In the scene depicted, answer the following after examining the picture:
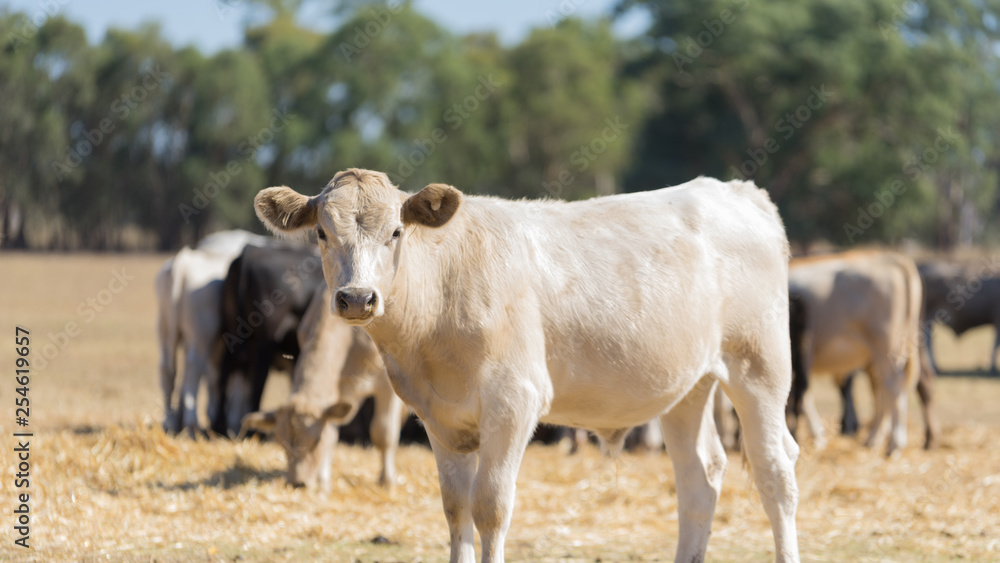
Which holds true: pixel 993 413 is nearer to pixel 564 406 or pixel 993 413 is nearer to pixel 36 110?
pixel 564 406

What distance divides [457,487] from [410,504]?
289 centimetres

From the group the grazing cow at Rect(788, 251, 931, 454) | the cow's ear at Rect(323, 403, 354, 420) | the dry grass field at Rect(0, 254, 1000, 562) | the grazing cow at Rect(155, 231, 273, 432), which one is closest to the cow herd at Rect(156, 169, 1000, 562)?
the dry grass field at Rect(0, 254, 1000, 562)

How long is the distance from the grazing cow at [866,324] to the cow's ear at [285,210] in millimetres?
7648

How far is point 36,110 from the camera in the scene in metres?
33.1

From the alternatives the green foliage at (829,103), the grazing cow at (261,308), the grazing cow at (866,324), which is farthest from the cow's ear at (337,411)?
the green foliage at (829,103)

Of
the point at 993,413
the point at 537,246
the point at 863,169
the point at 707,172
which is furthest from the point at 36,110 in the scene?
the point at 537,246

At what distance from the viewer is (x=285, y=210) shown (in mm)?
4273

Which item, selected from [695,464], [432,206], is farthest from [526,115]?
[432,206]

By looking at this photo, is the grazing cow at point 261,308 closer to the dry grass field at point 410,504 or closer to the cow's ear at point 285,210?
the dry grass field at point 410,504

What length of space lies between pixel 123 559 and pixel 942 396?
12092 millimetres

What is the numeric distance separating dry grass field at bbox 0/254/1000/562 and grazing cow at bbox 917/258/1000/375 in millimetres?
6901

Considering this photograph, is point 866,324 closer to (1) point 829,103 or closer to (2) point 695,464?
(2) point 695,464

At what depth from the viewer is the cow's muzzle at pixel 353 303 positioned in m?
3.80

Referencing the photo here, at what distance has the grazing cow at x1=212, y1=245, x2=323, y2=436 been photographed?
10047mm
